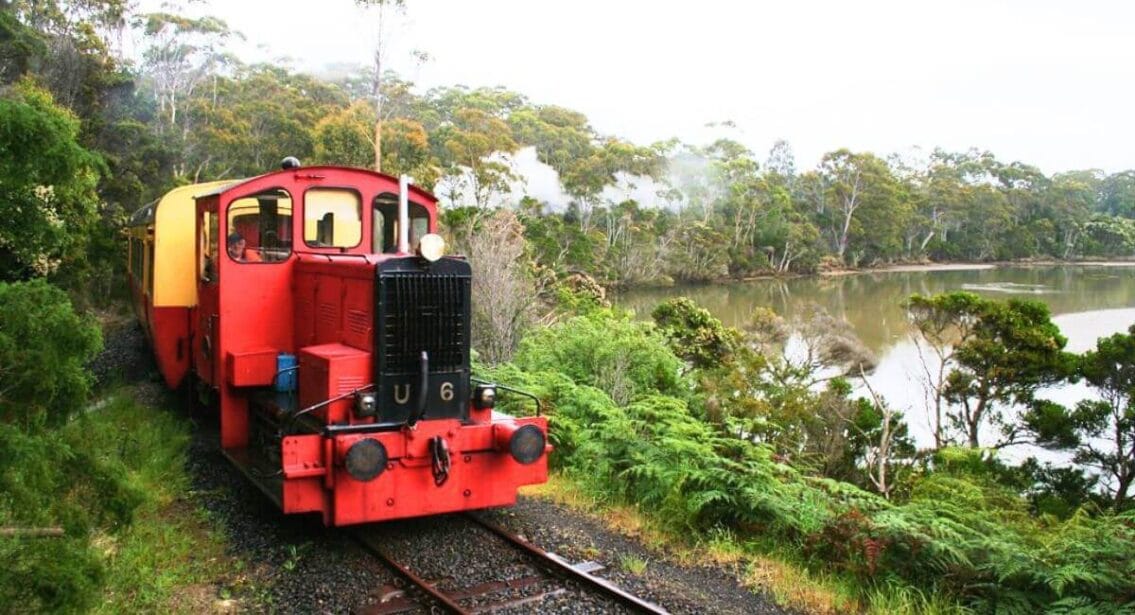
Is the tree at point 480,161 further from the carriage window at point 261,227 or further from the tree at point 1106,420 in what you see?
the carriage window at point 261,227

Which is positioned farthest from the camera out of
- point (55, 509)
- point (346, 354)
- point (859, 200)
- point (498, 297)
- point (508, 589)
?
point (859, 200)

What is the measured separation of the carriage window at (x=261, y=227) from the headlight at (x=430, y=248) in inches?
70.1

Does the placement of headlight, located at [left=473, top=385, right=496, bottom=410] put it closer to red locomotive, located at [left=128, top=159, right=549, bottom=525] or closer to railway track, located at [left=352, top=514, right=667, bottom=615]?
red locomotive, located at [left=128, top=159, right=549, bottom=525]

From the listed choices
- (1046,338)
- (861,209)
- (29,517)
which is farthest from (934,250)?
(29,517)

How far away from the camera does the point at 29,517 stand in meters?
3.68

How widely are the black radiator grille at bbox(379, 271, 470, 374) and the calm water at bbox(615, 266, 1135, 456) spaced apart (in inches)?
475

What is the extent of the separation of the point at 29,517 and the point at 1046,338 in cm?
1615

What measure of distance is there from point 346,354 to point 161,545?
182 centimetres

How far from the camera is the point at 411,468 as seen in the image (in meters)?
5.98

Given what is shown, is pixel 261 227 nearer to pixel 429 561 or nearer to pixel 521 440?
pixel 521 440

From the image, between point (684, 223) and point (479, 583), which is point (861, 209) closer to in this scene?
point (684, 223)

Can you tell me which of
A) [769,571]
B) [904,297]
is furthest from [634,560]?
[904,297]

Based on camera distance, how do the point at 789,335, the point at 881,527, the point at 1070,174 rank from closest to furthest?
the point at 881,527 < the point at 789,335 < the point at 1070,174

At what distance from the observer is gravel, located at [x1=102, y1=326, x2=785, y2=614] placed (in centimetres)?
527
